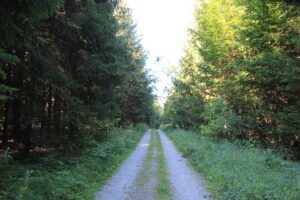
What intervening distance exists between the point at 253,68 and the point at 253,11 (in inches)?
142

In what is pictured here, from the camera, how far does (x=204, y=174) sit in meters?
13.9

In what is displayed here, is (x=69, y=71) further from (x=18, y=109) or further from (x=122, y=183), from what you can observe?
(x=122, y=183)

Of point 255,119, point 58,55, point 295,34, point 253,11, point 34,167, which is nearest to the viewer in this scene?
point 34,167

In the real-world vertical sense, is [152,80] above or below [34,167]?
above

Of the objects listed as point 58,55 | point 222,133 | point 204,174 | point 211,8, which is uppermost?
point 211,8

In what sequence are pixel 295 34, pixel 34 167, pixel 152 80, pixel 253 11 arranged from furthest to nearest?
pixel 152 80 → pixel 253 11 → pixel 295 34 → pixel 34 167

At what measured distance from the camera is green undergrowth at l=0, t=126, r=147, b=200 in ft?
25.5

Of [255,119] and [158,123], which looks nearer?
[255,119]

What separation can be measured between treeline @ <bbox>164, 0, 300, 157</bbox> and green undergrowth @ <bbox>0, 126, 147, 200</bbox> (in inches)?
373

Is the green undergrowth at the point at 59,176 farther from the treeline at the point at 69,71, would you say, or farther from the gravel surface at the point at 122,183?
the treeline at the point at 69,71

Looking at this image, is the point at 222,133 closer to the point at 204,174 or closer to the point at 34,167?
the point at 204,174

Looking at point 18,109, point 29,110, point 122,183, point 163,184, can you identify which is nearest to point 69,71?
point 29,110

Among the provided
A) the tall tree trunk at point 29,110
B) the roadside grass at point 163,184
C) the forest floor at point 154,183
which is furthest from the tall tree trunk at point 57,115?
the roadside grass at point 163,184

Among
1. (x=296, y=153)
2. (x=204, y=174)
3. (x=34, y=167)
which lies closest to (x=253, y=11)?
(x=296, y=153)
